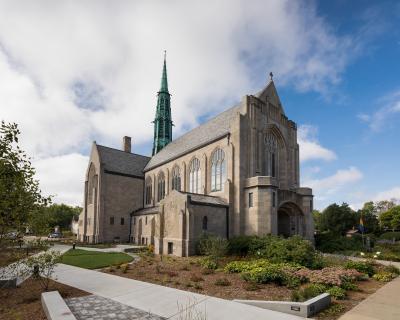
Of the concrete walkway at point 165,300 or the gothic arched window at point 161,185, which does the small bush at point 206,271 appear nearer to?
the concrete walkway at point 165,300

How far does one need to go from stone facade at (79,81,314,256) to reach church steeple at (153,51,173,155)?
1330 centimetres

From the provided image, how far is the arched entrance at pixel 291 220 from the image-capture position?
3278 cm

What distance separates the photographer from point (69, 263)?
20.6m

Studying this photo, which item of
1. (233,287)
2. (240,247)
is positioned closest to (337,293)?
(233,287)

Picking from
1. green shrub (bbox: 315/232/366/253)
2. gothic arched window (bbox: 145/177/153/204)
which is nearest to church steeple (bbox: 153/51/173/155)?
gothic arched window (bbox: 145/177/153/204)

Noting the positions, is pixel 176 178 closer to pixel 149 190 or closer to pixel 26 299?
pixel 149 190

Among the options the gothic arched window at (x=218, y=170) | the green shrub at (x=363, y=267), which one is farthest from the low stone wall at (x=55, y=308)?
the gothic arched window at (x=218, y=170)

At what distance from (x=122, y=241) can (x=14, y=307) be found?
120 ft

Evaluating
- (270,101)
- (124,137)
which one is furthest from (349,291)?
(124,137)

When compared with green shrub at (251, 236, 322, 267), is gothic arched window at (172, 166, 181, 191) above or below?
above

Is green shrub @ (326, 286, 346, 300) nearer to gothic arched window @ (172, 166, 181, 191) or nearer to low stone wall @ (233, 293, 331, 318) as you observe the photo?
low stone wall @ (233, 293, 331, 318)

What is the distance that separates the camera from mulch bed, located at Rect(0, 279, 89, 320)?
9.20 m

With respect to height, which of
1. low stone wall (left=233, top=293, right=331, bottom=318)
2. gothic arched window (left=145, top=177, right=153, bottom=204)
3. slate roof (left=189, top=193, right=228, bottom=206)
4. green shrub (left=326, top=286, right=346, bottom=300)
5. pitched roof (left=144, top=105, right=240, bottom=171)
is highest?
pitched roof (left=144, top=105, right=240, bottom=171)

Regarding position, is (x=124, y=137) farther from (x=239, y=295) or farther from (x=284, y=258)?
(x=239, y=295)
